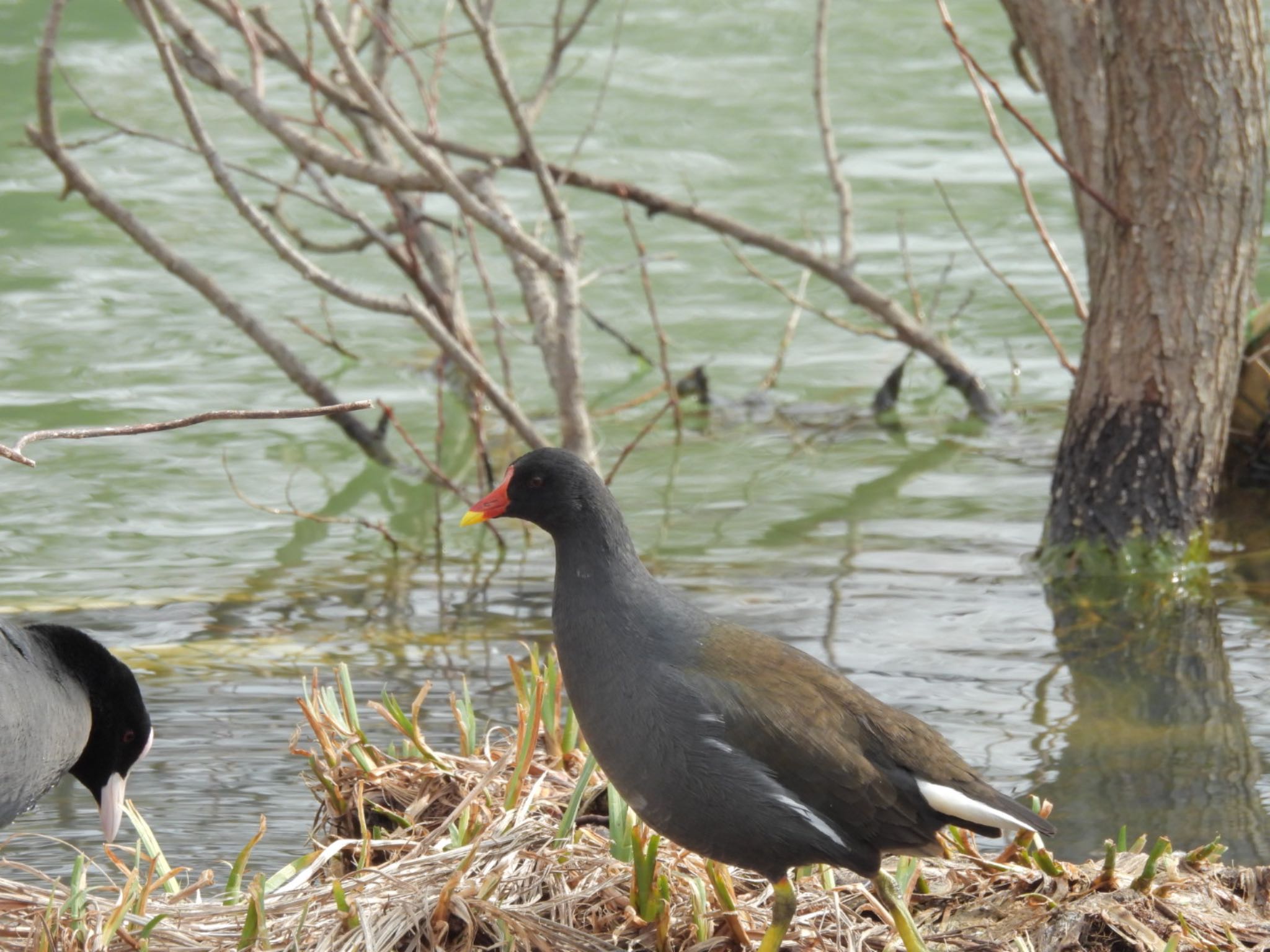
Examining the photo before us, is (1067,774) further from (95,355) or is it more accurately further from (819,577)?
(95,355)

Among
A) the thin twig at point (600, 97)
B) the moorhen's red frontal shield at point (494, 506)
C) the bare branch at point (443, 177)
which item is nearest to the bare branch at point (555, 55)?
the thin twig at point (600, 97)

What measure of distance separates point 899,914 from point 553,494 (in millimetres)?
1006

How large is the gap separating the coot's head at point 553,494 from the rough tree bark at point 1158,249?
2827mm

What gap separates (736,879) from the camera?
3547 millimetres

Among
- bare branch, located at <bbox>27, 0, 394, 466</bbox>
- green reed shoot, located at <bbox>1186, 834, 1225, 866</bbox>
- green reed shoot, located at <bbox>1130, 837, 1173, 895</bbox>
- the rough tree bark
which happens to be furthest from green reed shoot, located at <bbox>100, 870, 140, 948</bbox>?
the rough tree bark

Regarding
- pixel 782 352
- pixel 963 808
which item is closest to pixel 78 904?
pixel 963 808

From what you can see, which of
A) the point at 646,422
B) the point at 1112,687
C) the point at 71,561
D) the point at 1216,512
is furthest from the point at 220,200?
the point at 1112,687

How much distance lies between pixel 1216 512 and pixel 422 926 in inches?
171

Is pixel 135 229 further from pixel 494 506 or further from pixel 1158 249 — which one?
pixel 1158 249

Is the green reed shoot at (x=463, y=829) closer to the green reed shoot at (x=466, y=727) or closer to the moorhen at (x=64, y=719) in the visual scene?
the green reed shoot at (x=466, y=727)

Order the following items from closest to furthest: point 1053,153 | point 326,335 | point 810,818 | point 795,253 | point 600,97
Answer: point 810,818
point 1053,153
point 600,97
point 795,253
point 326,335

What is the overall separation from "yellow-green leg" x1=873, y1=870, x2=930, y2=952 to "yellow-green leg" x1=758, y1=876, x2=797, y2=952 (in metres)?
0.16

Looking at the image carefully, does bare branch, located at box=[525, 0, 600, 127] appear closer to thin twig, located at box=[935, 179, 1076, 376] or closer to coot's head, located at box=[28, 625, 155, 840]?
thin twig, located at box=[935, 179, 1076, 376]

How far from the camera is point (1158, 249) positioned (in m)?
5.42
